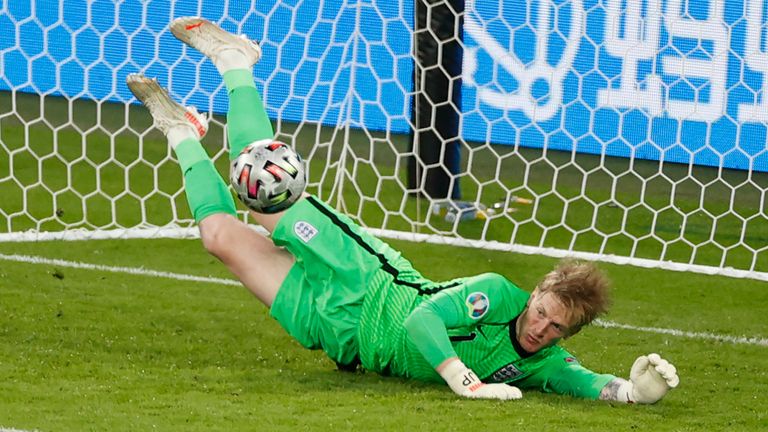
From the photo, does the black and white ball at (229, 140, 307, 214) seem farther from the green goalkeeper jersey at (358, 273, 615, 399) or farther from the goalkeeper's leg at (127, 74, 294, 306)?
the green goalkeeper jersey at (358, 273, 615, 399)

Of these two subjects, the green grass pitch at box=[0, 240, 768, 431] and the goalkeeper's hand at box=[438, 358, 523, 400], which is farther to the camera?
the goalkeeper's hand at box=[438, 358, 523, 400]

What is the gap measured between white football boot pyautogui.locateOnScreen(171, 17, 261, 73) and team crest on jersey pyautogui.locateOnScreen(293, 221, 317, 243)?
0.90 meters

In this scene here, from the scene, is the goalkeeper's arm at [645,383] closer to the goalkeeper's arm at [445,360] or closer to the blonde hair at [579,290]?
the blonde hair at [579,290]

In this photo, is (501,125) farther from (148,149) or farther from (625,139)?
(148,149)

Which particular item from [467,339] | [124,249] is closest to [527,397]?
[467,339]

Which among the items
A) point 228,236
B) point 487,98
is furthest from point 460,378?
point 487,98

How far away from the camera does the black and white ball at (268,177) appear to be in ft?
15.1

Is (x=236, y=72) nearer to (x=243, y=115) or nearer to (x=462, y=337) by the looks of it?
(x=243, y=115)

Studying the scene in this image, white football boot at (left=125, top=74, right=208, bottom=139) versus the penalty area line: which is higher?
white football boot at (left=125, top=74, right=208, bottom=139)

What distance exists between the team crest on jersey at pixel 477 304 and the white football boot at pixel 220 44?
60.4 inches

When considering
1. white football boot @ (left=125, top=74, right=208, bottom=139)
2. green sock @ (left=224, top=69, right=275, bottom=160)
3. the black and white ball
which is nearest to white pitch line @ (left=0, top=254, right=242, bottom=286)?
white football boot @ (left=125, top=74, right=208, bottom=139)

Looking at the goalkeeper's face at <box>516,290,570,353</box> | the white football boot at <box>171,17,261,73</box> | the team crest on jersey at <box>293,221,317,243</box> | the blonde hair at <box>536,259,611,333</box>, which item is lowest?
the goalkeeper's face at <box>516,290,570,353</box>

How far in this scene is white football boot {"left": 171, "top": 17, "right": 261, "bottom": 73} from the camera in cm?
546

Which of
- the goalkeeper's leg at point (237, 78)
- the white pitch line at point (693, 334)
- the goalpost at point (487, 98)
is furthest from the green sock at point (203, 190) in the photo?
the goalpost at point (487, 98)
